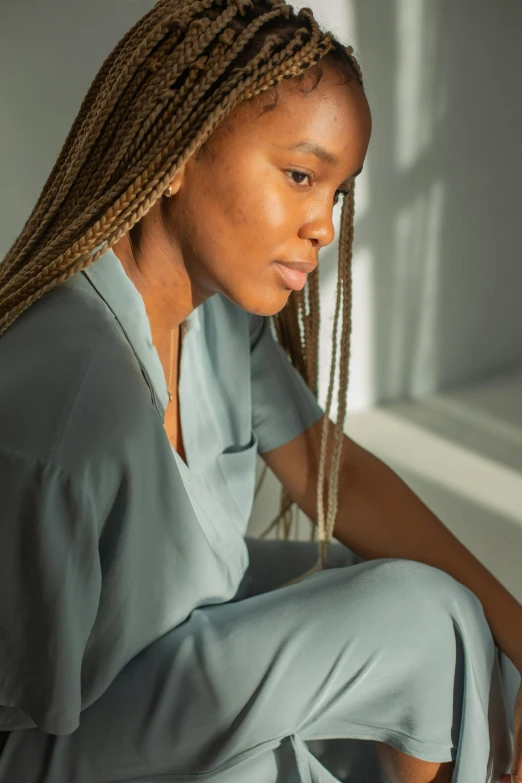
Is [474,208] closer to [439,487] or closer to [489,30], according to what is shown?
[489,30]

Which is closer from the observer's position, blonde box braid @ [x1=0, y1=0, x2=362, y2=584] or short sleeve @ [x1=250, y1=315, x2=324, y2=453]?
blonde box braid @ [x1=0, y1=0, x2=362, y2=584]

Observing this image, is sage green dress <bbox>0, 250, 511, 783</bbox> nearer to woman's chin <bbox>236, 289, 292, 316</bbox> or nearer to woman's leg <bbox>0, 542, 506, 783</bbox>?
woman's leg <bbox>0, 542, 506, 783</bbox>

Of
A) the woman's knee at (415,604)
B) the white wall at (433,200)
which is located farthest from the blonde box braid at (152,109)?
the white wall at (433,200)

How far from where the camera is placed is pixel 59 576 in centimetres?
73

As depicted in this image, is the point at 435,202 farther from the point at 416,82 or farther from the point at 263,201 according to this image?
the point at 263,201

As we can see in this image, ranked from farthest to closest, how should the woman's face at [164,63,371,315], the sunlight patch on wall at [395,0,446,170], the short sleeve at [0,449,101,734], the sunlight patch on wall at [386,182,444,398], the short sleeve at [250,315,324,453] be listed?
the sunlight patch on wall at [386,182,444,398], the sunlight patch on wall at [395,0,446,170], the short sleeve at [250,315,324,453], the woman's face at [164,63,371,315], the short sleeve at [0,449,101,734]

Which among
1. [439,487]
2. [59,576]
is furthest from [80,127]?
[439,487]

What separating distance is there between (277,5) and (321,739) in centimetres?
72

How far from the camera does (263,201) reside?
0.85 meters

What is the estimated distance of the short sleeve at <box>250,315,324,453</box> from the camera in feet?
3.79

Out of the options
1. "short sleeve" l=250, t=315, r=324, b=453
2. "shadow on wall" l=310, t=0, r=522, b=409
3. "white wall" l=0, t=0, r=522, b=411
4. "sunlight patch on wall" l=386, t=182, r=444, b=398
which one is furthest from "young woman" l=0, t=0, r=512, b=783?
"sunlight patch on wall" l=386, t=182, r=444, b=398

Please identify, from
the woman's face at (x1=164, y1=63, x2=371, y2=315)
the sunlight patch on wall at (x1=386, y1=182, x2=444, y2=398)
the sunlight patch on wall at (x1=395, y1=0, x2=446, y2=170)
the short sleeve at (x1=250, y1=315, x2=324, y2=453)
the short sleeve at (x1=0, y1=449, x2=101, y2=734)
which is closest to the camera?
the short sleeve at (x1=0, y1=449, x2=101, y2=734)

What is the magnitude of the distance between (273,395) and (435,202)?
1.07 m

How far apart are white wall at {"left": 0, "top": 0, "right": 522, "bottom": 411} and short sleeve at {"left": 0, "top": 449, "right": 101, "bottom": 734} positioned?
83cm
